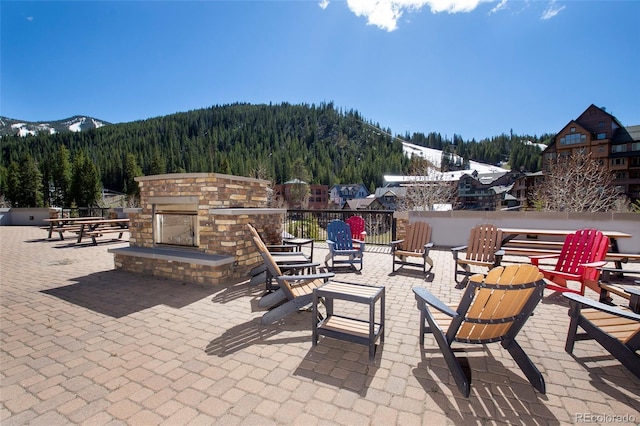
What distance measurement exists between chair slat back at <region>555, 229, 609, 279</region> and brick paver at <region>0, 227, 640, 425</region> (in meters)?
0.60

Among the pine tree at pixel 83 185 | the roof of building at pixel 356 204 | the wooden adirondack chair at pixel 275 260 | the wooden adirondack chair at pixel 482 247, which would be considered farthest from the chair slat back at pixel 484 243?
the roof of building at pixel 356 204

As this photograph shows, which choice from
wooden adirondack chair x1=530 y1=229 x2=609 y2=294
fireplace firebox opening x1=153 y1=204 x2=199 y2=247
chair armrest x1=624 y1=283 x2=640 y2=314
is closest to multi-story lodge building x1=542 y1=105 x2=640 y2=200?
wooden adirondack chair x1=530 y1=229 x2=609 y2=294

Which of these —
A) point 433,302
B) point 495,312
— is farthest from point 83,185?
point 495,312

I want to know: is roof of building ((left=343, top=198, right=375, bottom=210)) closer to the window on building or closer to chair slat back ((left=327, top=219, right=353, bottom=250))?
the window on building

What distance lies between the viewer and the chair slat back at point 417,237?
224 inches

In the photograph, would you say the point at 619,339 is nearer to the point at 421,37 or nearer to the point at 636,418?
the point at 636,418

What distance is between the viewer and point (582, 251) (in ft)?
13.2

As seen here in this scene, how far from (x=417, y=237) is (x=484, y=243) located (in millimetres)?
1187

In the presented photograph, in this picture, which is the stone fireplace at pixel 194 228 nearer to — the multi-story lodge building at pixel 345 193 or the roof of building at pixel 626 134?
the roof of building at pixel 626 134

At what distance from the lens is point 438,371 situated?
2.29 meters

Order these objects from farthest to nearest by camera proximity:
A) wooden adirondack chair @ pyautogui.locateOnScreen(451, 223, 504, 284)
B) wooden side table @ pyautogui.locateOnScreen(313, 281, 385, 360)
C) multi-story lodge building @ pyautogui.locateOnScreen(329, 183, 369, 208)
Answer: multi-story lodge building @ pyautogui.locateOnScreen(329, 183, 369, 208)
wooden adirondack chair @ pyautogui.locateOnScreen(451, 223, 504, 284)
wooden side table @ pyautogui.locateOnScreen(313, 281, 385, 360)

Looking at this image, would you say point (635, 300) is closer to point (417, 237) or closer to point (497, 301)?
point (497, 301)

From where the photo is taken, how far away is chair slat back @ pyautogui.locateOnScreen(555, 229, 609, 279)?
3887 mm

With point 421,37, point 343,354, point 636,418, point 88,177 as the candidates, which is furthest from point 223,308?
point 88,177
